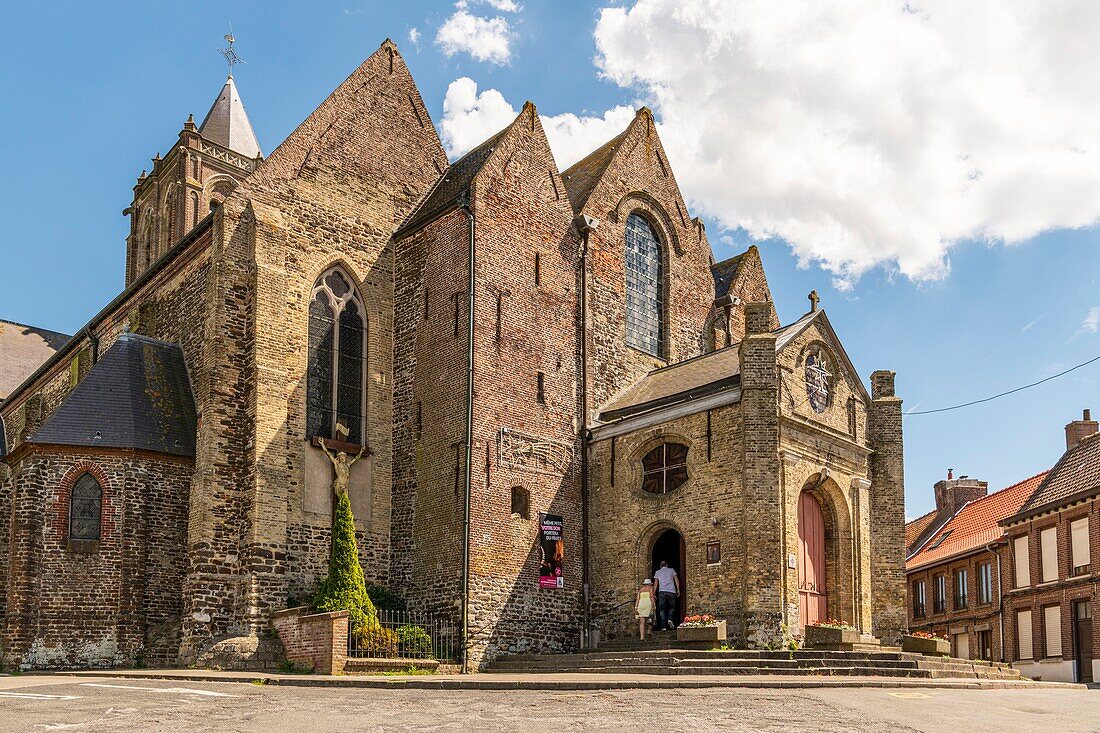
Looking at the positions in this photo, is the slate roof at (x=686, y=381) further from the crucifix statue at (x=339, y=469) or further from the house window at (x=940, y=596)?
the house window at (x=940, y=596)

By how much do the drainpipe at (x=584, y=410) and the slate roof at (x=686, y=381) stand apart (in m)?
0.67

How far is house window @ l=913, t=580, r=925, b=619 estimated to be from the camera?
4467cm

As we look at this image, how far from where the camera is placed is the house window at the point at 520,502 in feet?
78.4

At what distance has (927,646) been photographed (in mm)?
21828

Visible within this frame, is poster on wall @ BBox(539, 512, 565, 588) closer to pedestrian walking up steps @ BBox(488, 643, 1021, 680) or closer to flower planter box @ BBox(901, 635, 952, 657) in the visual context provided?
pedestrian walking up steps @ BBox(488, 643, 1021, 680)

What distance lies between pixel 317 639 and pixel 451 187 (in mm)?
11218

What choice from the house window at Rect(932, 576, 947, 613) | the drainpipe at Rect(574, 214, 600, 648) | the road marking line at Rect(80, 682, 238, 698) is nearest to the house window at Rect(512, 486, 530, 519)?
the drainpipe at Rect(574, 214, 600, 648)

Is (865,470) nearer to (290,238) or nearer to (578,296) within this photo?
(578,296)

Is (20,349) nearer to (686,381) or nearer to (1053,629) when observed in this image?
(686,381)

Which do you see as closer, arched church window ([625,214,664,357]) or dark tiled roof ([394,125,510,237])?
dark tiled roof ([394,125,510,237])

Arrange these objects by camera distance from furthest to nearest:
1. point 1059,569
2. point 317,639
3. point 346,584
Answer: point 1059,569 → point 346,584 → point 317,639

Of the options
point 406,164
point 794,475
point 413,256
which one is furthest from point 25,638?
point 794,475

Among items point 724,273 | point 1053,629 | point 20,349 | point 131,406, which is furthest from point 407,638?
point 20,349

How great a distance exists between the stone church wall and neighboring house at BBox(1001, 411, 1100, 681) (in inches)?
→ 1047
